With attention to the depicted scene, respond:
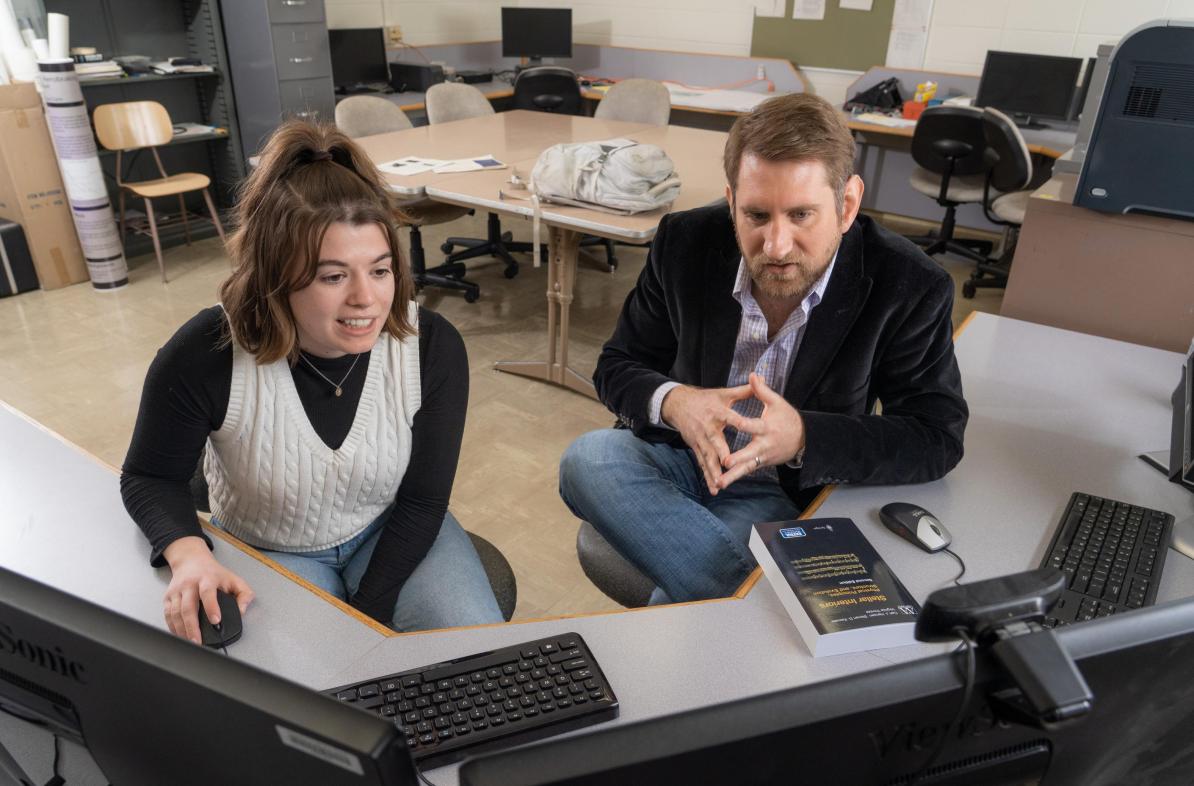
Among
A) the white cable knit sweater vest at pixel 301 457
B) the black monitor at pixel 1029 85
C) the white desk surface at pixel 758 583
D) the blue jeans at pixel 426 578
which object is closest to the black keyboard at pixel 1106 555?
the white desk surface at pixel 758 583

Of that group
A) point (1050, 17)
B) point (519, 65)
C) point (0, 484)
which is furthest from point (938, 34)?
point (0, 484)

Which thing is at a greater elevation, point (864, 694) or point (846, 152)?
point (846, 152)

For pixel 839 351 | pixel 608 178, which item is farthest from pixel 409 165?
pixel 839 351

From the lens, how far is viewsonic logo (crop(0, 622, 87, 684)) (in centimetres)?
52

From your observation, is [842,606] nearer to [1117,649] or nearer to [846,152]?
[1117,649]

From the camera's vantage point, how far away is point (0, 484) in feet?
4.06

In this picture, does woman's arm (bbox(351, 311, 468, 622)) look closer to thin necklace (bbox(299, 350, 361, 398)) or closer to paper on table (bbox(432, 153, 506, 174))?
thin necklace (bbox(299, 350, 361, 398))

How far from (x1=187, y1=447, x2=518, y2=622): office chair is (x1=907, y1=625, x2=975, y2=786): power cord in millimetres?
937

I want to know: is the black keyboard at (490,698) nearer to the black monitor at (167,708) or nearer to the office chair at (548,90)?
the black monitor at (167,708)

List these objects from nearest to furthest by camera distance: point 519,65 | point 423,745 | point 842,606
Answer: point 423,745
point 842,606
point 519,65

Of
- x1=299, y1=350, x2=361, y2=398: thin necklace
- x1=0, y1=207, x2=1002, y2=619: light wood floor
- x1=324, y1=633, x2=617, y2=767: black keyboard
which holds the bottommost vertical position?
x1=0, y1=207, x2=1002, y2=619: light wood floor

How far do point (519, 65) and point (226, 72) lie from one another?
2303 mm

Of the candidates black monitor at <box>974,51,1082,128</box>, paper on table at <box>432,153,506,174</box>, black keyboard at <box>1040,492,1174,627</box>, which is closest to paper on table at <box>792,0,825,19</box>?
black monitor at <box>974,51,1082,128</box>

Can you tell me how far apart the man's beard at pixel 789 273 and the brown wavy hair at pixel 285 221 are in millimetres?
619
